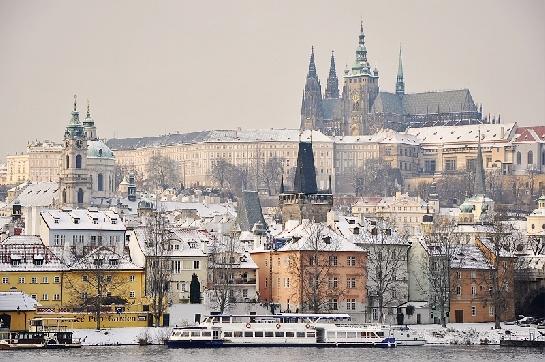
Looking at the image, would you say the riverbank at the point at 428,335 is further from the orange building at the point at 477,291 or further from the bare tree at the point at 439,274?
the orange building at the point at 477,291

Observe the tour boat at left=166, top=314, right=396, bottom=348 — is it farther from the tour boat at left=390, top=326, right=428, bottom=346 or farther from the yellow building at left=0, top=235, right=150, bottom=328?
the yellow building at left=0, top=235, right=150, bottom=328

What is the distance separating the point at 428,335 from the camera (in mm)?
105125

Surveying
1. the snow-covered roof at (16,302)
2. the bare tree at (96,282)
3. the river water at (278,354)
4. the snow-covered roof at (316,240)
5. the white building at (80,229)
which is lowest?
the river water at (278,354)

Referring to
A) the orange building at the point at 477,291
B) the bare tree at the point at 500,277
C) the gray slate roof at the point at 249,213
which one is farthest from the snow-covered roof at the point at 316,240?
the gray slate roof at the point at 249,213

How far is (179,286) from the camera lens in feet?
364

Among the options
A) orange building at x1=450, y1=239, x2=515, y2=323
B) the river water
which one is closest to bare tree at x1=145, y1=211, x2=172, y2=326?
the river water

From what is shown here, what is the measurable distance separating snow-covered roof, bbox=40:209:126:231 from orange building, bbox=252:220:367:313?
13.6 m

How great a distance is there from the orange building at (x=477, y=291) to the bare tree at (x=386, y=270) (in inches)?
119

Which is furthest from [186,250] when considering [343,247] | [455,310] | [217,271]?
[455,310]

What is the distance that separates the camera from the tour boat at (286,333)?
100938mm

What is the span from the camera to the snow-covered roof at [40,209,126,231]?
121m

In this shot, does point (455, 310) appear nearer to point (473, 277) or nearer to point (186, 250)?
point (473, 277)

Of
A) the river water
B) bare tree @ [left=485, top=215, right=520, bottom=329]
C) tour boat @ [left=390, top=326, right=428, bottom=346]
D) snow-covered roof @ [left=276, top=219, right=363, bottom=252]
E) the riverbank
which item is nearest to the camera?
the river water

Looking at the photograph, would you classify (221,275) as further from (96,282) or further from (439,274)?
(439,274)
